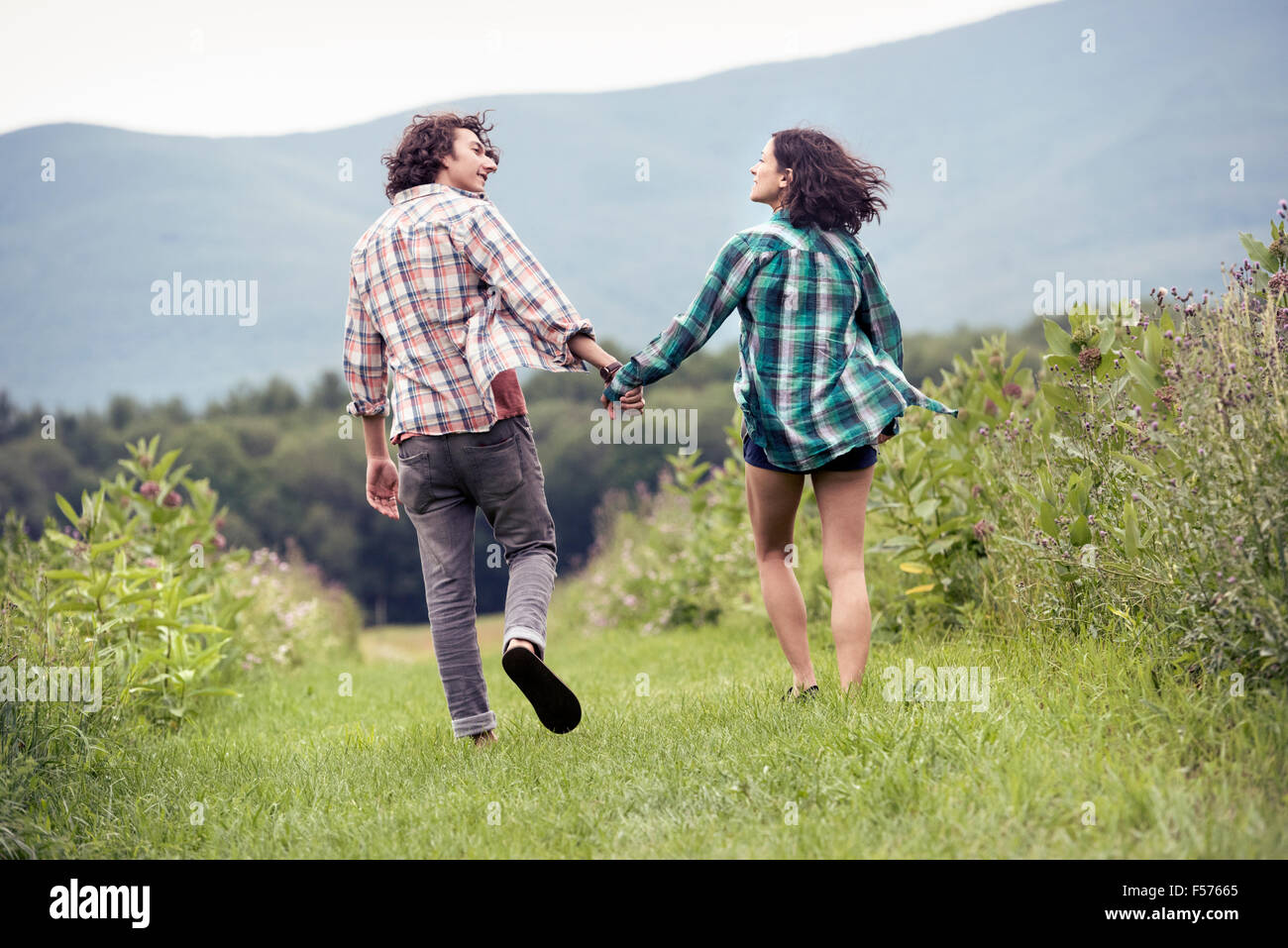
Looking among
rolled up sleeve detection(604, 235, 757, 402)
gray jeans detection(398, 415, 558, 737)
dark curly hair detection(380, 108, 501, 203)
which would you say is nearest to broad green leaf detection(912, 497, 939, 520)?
rolled up sleeve detection(604, 235, 757, 402)

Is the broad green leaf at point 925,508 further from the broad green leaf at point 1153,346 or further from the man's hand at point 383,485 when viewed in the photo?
the man's hand at point 383,485

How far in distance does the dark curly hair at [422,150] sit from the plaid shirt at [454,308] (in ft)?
0.23

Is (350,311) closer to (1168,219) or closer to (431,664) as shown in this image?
(431,664)

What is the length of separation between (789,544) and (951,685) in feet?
2.36

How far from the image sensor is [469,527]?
11.1ft

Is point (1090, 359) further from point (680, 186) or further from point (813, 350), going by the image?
point (680, 186)

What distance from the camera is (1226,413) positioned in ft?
8.46

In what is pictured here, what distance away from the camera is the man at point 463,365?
10.4 feet

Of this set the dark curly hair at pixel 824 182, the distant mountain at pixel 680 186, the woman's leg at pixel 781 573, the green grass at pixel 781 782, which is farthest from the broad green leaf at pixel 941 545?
the distant mountain at pixel 680 186

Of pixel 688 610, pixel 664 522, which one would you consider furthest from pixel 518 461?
pixel 664 522

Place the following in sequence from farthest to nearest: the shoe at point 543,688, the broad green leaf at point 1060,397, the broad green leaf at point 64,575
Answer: the broad green leaf at point 64,575 < the broad green leaf at point 1060,397 < the shoe at point 543,688

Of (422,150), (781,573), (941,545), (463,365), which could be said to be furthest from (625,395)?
(941,545)

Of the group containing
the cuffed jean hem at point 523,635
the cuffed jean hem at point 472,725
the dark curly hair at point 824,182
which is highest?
the dark curly hair at point 824,182
